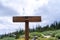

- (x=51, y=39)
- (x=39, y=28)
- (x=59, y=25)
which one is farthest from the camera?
(x=59, y=25)

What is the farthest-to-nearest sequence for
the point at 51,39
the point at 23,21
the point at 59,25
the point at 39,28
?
the point at 59,25 < the point at 39,28 < the point at 51,39 < the point at 23,21

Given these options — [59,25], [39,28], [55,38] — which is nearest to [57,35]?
[55,38]

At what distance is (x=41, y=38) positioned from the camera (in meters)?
20.0

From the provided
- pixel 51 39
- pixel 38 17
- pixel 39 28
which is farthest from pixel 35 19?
pixel 39 28

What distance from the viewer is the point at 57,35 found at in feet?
66.2

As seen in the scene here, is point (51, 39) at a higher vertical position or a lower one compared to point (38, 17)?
lower

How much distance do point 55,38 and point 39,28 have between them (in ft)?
24.6

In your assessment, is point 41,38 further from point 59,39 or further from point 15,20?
point 15,20

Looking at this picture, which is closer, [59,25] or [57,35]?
[57,35]

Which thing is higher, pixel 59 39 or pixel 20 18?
pixel 20 18

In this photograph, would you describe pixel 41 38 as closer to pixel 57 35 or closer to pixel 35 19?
pixel 57 35

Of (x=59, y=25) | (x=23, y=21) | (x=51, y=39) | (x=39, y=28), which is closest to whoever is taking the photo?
(x=23, y=21)

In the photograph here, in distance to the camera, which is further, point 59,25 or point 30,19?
point 59,25

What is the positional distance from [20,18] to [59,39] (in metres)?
8.84
